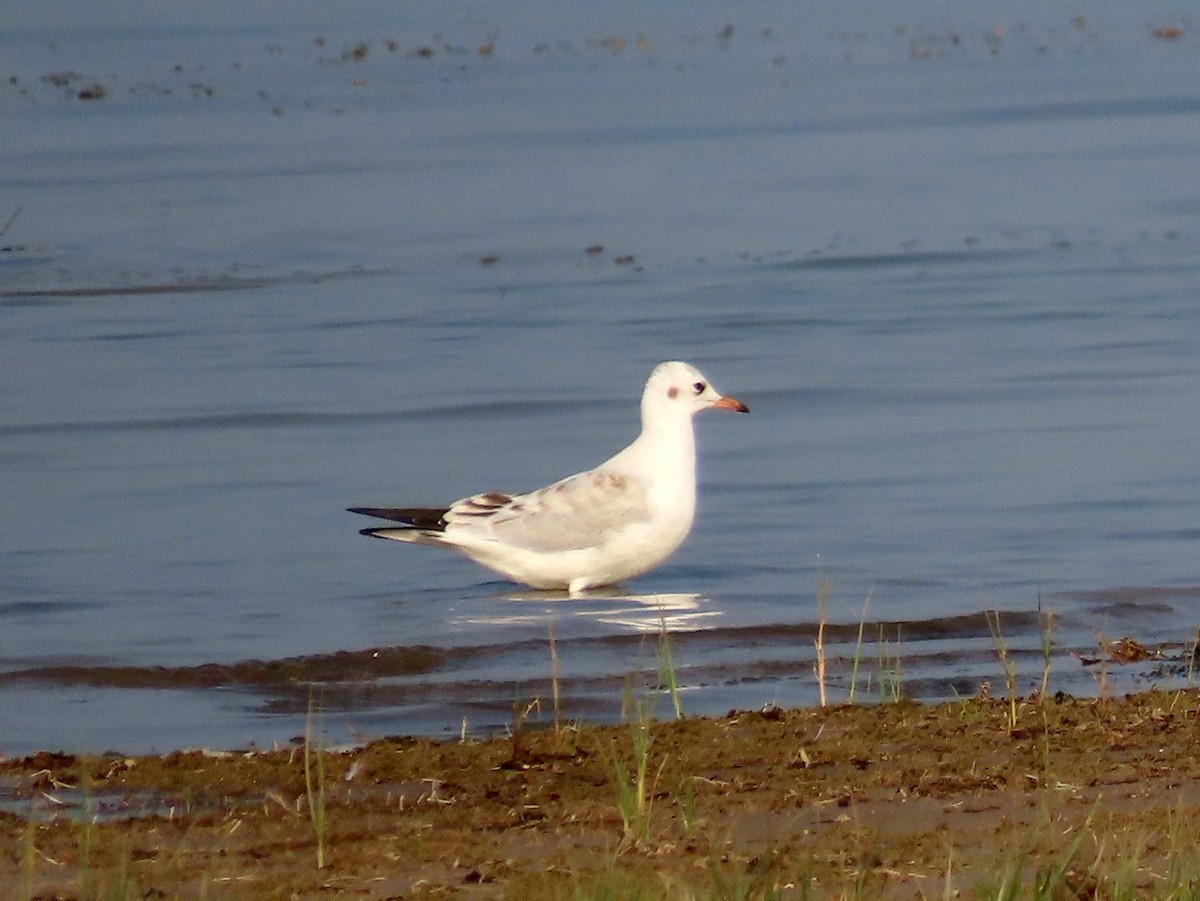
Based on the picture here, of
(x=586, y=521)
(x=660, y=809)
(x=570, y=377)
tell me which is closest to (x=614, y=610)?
(x=586, y=521)

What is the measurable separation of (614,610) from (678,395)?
47.3 inches

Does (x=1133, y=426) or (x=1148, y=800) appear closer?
(x=1148, y=800)

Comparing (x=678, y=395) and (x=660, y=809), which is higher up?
(x=678, y=395)

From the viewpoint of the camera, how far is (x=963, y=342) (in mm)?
16406

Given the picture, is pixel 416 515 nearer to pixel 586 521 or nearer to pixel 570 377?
pixel 586 521

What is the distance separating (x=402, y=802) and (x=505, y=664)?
3.24 m

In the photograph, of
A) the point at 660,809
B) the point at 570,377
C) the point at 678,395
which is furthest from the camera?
the point at 570,377

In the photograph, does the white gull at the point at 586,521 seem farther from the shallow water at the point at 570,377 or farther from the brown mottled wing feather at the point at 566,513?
the shallow water at the point at 570,377

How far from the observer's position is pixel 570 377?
51.0 ft

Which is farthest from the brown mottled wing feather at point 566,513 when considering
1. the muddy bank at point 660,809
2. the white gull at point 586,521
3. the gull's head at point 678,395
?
the muddy bank at point 660,809

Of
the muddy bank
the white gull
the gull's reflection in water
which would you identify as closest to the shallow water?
the gull's reflection in water

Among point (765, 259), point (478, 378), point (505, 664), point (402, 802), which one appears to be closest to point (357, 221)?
point (765, 259)

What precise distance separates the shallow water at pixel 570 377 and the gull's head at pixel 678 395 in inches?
26.0

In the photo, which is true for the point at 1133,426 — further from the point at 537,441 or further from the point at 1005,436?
the point at 537,441
